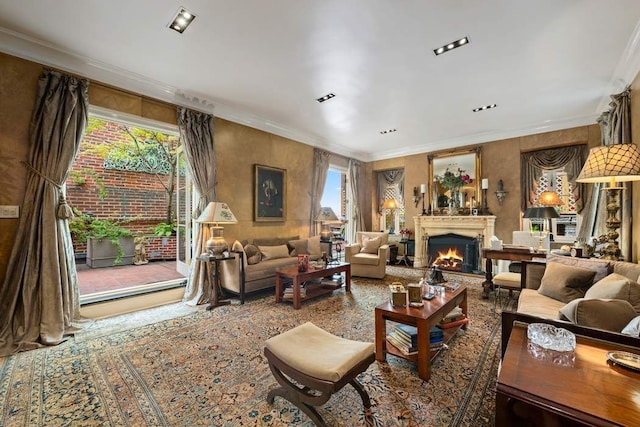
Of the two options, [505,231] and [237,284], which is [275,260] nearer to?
[237,284]

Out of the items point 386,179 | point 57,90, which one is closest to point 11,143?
point 57,90

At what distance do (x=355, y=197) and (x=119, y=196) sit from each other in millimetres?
5595

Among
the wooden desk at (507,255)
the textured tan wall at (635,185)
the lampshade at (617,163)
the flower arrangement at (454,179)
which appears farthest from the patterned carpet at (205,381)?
the flower arrangement at (454,179)

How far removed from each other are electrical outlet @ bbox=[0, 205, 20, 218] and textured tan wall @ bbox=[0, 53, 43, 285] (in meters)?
0.04

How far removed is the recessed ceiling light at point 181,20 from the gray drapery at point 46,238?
1.41 m

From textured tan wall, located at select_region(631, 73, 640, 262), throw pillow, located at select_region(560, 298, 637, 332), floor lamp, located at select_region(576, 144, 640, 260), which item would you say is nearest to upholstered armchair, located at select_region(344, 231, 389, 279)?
floor lamp, located at select_region(576, 144, 640, 260)

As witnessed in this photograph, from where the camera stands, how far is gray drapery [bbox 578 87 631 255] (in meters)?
3.25

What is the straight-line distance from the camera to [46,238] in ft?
9.18

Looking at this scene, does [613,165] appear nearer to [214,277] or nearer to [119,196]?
[214,277]

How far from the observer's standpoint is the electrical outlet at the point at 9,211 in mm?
2701

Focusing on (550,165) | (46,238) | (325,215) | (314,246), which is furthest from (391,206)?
(46,238)

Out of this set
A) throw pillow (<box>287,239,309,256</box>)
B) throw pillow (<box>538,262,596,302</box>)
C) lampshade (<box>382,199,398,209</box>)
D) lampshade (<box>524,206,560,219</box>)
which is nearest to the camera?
throw pillow (<box>538,262,596,302</box>)

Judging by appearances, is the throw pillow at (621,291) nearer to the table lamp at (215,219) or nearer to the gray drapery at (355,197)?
the table lamp at (215,219)

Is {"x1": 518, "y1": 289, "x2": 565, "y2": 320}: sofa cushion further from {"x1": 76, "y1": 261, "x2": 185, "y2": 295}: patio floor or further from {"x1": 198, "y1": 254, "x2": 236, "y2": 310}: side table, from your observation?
{"x1": 76, "y1": 261, "x2": 185, "y2": 295}: patio floor
